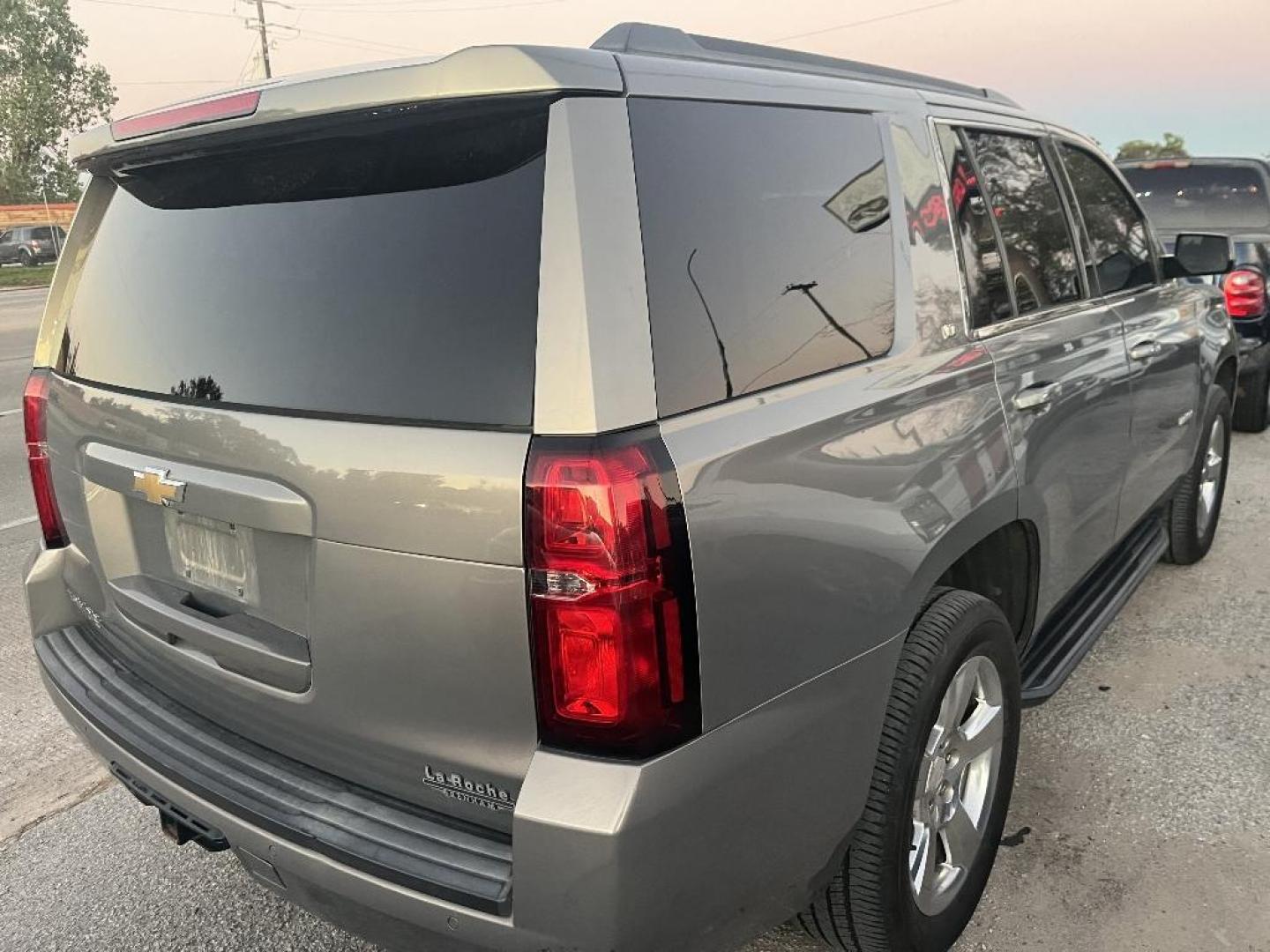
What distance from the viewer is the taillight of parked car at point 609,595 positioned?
1532 mm

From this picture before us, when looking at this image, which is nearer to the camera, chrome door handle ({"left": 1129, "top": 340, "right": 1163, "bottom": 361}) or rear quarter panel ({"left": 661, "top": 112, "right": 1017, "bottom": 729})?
rear quarter panel ({"left": 661, "top": 112, "right": 1017, "bottom": 729})

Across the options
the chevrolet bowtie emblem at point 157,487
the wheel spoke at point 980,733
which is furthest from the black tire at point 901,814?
the chevrolet bowtie emblem at point 157,487

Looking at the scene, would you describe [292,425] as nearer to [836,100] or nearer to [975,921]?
[836,100]

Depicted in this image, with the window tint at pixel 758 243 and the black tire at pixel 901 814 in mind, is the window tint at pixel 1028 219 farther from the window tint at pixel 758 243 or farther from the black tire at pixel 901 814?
the black tire at pixel 901 814

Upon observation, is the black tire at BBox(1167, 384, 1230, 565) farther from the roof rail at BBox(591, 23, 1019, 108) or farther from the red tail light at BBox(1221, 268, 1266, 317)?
the red tail light at BBox(1221, 268, 1266, 317)

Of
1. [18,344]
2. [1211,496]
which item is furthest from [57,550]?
[18,344]

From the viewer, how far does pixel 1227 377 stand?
4.80 meters

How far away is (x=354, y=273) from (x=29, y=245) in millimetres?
46327

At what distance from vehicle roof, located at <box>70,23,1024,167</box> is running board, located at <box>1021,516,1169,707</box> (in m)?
1.66

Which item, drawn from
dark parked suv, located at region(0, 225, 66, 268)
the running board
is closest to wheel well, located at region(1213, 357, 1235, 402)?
the running board

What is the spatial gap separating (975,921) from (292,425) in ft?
6.53

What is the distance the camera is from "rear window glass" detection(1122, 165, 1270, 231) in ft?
26.2

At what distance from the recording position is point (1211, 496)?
4.92 m

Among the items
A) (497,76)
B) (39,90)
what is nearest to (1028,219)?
(497,76)
